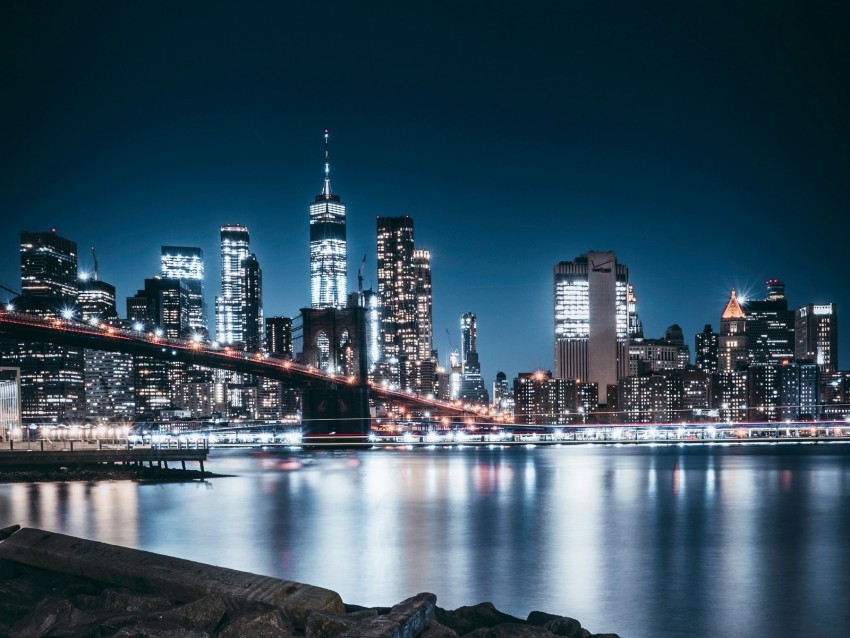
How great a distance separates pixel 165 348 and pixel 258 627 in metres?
57.3

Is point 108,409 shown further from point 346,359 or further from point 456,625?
point 456,625

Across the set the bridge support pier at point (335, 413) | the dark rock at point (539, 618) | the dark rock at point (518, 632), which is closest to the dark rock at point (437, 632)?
the dark rock at point (518, 632)

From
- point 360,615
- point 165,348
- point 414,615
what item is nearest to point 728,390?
point 165,348

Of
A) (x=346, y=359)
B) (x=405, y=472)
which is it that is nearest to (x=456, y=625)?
(x=405, y=472)

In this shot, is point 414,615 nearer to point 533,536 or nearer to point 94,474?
point 533,536

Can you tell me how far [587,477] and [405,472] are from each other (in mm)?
10050

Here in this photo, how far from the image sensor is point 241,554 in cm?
1906

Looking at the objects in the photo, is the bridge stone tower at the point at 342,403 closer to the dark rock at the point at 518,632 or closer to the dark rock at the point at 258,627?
the dark rock at the point at 518,632

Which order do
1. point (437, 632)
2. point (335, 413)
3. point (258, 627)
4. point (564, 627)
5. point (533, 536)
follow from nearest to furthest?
point (258, 627) < point (437, 632) < point (564, 627) < point (533, 536) < point (335, 413)

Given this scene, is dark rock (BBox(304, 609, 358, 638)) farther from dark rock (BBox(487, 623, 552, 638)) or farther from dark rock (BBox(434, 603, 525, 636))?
dark rock (BBox(434, 603, 525, 636))

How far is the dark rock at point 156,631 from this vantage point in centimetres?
686

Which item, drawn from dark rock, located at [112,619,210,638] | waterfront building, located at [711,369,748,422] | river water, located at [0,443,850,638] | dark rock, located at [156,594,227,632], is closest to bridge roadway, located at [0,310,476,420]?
river water, located at [0,443,850,638]

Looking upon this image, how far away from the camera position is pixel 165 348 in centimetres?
6203

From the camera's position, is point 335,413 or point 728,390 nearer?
point 335,413
